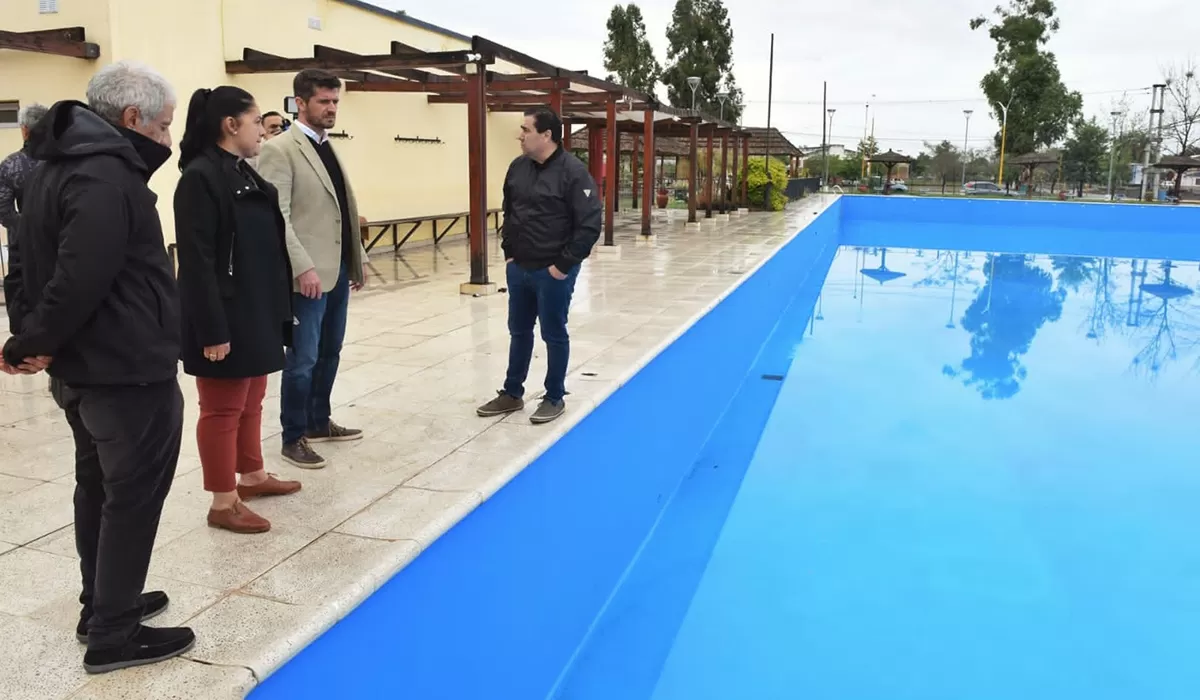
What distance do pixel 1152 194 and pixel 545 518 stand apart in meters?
41.7

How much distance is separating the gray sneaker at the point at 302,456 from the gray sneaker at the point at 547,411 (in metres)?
1.07

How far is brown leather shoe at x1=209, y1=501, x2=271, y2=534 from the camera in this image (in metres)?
3.00

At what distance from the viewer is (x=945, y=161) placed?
5953cm

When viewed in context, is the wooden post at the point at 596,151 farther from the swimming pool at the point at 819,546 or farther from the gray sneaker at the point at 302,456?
the gray sneaker at the point at 302,456

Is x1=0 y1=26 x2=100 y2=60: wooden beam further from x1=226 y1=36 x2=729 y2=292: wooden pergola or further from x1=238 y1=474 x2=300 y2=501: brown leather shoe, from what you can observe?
x1=238 y1=474 x2=300 y2=501: brown leather shoe

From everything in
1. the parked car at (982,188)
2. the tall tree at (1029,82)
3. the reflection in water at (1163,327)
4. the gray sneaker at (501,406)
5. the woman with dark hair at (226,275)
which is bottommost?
the reflection in water at (1163,327)

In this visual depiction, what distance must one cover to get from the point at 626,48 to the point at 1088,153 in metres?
25.8

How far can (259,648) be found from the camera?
2.18 m

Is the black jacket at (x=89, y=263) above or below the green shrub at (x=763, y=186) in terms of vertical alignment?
below

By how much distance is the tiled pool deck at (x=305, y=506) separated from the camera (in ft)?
7.19

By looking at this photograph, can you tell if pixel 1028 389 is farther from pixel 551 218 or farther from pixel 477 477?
pixel 477 477

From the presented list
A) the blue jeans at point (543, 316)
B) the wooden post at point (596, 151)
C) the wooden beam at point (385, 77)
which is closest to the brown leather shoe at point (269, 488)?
the blue jeans at point (543, 316)

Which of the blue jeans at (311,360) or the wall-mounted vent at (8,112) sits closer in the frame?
the blue jeans at (311,360)

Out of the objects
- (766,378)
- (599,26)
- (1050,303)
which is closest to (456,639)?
(766,378)
